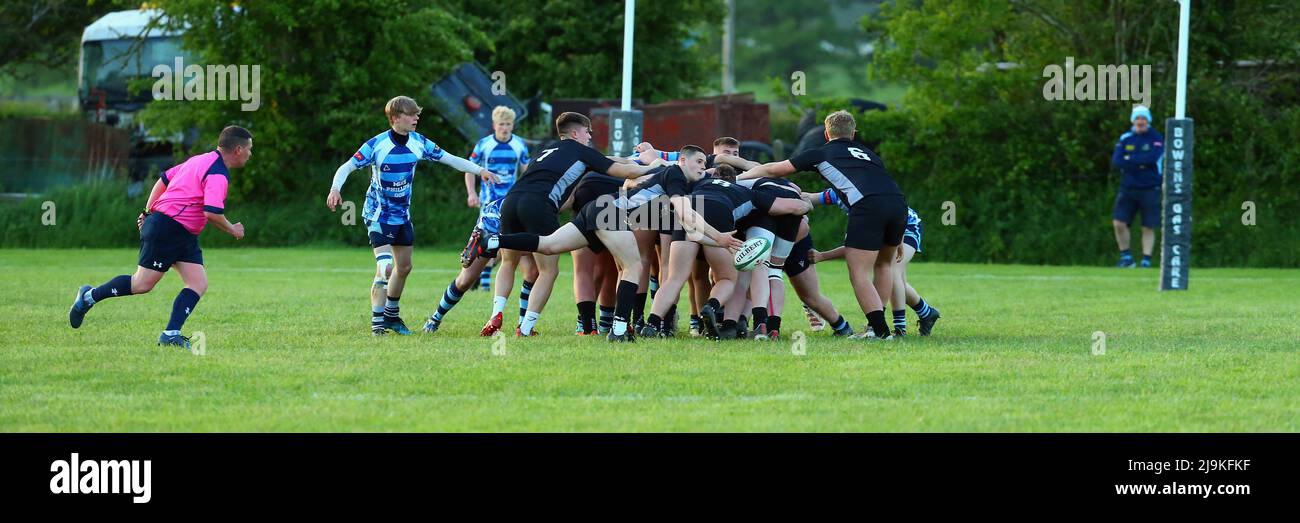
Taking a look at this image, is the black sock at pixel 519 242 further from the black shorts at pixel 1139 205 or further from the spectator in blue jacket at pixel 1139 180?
the black shorts at pixel 1139 205

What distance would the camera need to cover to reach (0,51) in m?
35.4

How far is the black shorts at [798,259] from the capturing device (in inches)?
475

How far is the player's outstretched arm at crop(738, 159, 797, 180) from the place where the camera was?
11.8 m

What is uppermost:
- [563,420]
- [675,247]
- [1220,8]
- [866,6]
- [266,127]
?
[866,6]

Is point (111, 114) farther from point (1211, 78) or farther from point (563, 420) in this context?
point (563, 420)

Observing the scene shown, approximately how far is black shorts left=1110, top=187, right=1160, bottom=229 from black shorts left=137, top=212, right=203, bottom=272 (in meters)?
14.5

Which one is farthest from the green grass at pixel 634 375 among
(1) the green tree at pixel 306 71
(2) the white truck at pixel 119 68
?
(2) the white truck at pixel 119 68

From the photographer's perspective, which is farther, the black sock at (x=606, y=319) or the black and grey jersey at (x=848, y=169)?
the black sock at (x=606, y=319)

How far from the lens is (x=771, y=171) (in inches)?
470

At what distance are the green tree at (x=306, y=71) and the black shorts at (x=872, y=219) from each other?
14762mm

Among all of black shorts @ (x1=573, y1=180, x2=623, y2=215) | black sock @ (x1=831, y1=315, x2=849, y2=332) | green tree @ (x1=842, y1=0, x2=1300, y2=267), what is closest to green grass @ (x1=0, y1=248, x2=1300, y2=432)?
black sock @ (x1=831, y1=315, x2=849, y2=332)

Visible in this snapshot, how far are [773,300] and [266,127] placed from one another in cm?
1491

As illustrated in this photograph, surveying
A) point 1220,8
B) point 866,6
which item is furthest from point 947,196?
point 866,6

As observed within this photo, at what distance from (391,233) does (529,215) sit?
1169mm
